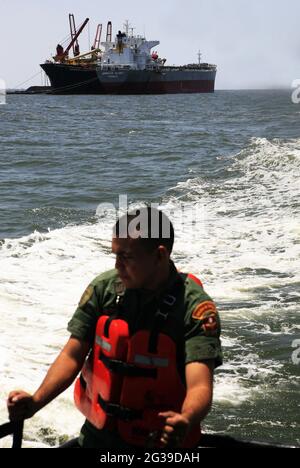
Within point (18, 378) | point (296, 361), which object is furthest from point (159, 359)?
point (296, 361)

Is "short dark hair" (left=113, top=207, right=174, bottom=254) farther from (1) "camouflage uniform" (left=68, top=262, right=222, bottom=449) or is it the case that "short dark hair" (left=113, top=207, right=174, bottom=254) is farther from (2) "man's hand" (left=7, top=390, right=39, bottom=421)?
(2) "man's hand" (left=7, top=390, right=39, bottom=421)

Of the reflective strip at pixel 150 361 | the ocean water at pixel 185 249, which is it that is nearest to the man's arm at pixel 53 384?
the reflective strip at pixel 150 361

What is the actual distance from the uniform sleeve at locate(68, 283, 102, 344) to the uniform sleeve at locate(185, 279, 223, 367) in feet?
1.18

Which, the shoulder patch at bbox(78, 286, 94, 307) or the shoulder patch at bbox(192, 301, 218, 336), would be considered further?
the shoulder patch at bbox(78, 286, 94, 307)

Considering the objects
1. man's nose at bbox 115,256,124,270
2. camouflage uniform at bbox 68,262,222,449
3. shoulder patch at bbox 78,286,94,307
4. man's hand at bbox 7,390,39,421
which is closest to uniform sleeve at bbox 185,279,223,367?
camouflage uniform at bbox 68,262,222,449


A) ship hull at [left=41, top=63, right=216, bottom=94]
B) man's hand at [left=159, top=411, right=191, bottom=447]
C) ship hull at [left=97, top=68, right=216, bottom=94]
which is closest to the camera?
man's hand at [left=159, top=411, right=191, bottom=447]

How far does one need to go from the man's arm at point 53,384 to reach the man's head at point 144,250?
0.34m

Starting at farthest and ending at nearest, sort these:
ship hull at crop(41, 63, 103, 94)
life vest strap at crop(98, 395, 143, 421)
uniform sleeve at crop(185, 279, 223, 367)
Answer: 1. ship hull at crop(41, 63, 103, 94)
2. life vest strap at crop(98, 395, 143, 421)
3. uniform sleeve at crop(185, 279, 223, 367)

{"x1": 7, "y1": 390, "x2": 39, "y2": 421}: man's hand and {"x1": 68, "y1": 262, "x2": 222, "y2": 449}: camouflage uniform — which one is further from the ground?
{"x1": 68, "y1": 262, "x2": 222, "y2": 449}: camouflage uniform

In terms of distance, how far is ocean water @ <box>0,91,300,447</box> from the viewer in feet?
17.9

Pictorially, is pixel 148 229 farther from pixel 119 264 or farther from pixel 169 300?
pixel 169 300

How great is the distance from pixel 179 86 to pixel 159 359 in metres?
90.6

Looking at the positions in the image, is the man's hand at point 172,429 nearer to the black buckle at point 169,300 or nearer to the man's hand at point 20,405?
the black buckle at point 169,300

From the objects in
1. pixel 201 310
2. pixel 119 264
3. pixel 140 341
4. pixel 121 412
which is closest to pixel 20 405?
pixel 121 412
